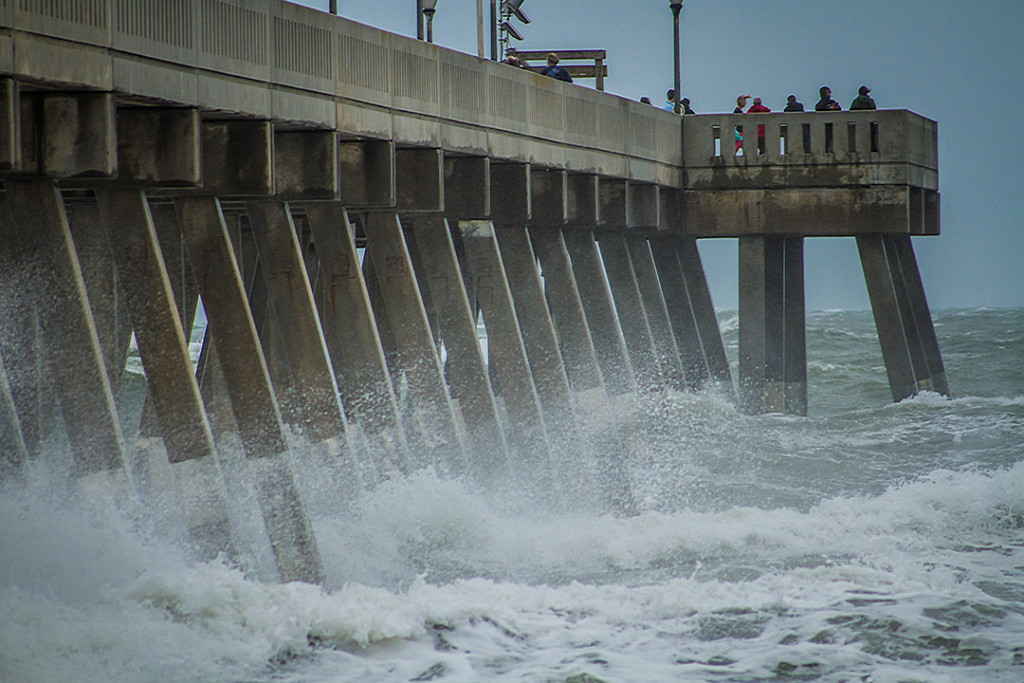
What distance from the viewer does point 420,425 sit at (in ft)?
45.4

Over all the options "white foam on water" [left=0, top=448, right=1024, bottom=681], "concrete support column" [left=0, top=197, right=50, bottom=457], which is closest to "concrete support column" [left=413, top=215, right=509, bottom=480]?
"white foam on water" [left=0, top=448, right=1024, bottom=681]

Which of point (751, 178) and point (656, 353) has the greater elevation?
point (751, 178)

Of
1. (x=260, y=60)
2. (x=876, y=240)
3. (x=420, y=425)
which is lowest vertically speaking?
(x=420, y=425)

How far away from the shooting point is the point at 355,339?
12805 millimetres

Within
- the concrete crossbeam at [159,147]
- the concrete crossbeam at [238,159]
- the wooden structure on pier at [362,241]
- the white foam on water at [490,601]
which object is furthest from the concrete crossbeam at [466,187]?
the concrete crossbeam at [159,147]

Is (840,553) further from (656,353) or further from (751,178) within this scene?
(751,178)

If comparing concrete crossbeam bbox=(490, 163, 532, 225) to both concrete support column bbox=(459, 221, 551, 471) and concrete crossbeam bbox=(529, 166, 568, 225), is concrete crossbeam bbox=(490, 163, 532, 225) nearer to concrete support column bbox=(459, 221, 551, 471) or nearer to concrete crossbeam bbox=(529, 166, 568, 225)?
concrete support column bbox=(459, 221, 551, 471)

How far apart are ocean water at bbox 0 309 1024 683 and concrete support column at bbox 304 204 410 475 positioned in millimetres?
535

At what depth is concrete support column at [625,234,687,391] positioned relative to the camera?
2025 centimetres

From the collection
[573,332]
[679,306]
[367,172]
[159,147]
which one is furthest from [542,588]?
[679,306]

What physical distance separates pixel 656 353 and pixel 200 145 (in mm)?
10748

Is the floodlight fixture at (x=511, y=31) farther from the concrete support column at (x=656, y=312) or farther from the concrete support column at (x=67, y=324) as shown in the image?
Answer: the concrete support column at (x=67, y=324)

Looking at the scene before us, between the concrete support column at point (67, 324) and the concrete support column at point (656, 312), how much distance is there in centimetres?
1180

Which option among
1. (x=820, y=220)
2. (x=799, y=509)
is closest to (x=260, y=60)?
(x=799, y=509)
